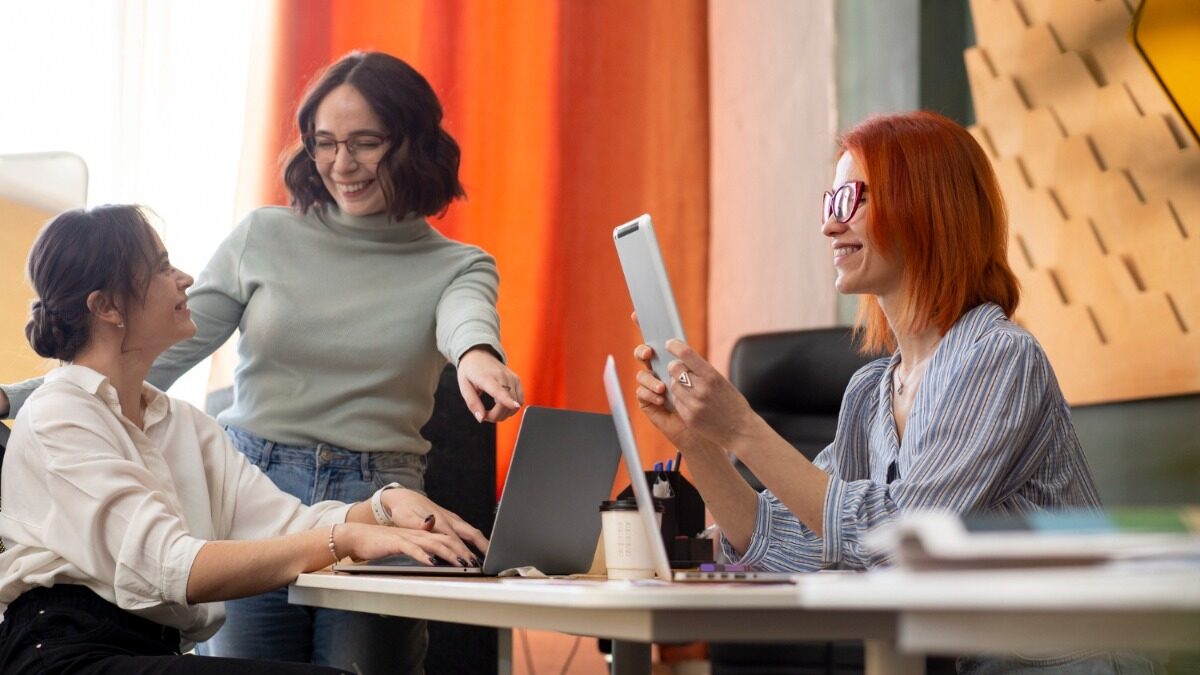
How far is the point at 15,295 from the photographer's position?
2283 millimetres

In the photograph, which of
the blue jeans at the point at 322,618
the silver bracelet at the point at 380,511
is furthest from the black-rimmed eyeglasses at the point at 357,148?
the silver bracelet at the point at 380,511

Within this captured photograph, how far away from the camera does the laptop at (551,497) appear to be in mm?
1614

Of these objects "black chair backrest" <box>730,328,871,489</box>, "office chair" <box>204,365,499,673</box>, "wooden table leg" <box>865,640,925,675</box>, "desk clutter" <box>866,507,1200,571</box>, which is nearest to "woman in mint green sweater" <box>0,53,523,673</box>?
"office chair" <box>204,365,499,673</box>

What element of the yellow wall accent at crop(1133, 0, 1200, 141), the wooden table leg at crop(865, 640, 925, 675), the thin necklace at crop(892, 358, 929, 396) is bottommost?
the wooden table leg at crop(865, 640, 925, 675)

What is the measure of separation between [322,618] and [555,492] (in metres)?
0.51

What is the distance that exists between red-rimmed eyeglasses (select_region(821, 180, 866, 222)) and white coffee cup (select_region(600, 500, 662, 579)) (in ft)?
1.58

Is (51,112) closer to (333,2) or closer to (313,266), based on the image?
(333,2)

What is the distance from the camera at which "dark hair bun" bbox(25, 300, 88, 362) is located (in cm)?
184

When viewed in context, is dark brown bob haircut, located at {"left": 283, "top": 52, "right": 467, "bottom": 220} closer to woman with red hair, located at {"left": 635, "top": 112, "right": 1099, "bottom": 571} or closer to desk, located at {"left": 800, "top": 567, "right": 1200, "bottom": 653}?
woman with red hair, located at {"left": 635, "top": 112, "right": 1099, "bottom": 571}

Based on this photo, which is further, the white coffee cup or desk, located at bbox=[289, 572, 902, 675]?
the white coffee cup

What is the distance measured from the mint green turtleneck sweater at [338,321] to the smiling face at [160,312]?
217 millimetres

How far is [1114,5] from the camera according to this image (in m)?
2.56

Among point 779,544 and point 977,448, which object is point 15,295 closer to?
point 779,544

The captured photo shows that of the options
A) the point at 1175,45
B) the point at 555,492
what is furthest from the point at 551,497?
the point at 1175,45
